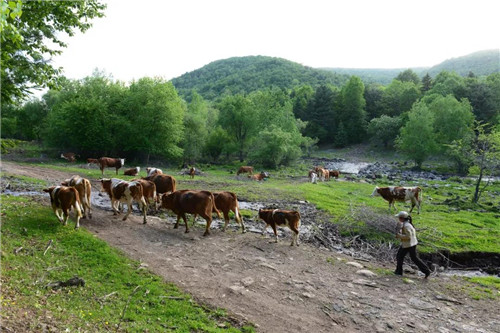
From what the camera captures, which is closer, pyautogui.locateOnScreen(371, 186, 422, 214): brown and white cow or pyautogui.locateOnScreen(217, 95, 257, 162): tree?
pyautogui.locateOnScreen(371, 186, 422, 214): brown and white cow

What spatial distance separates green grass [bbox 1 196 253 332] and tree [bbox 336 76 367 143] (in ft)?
264

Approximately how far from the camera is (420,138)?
166 ft

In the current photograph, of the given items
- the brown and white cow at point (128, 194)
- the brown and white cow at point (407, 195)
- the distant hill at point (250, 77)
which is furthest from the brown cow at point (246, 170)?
the distant hill at point (250, 77)

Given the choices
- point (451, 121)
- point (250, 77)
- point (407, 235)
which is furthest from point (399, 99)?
point (250, 77)

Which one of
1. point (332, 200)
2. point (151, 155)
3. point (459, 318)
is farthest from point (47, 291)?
point (151, 155)

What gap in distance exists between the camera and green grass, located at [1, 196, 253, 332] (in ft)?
21.5

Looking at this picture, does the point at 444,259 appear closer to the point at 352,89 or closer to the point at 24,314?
the point at 24,314

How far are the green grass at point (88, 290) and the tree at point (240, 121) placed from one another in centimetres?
4680

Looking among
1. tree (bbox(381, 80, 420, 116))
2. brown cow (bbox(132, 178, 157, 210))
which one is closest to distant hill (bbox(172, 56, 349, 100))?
tree (bbox(381, 80, 420, 116))

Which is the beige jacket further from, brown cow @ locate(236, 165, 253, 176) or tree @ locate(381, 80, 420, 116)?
tree @ locate(381, 80, 420, 116)

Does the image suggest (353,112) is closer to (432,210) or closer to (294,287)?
(432,210)

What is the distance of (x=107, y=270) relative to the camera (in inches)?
357

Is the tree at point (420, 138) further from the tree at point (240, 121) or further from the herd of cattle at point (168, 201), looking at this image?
the herd of cattle at point (168, 201)

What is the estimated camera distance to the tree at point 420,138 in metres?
50.0
